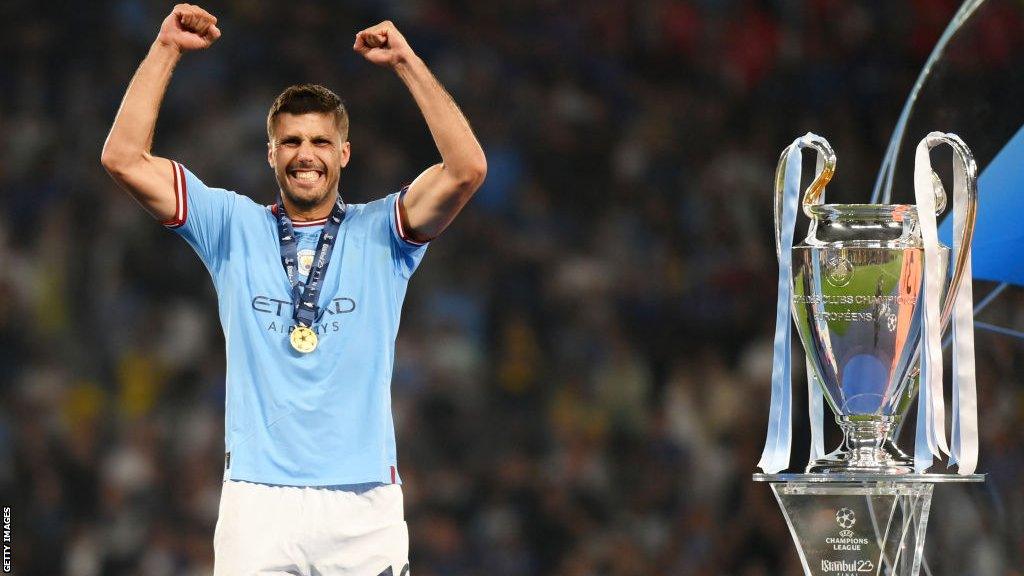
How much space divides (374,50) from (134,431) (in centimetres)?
288

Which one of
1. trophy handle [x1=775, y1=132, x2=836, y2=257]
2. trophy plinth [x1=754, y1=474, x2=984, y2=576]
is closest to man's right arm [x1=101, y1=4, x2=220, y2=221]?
trophy handle [x1=775, y1=132, x2=836, y2=257]

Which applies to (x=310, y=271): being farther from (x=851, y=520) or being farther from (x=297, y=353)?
(x=851, y=520)

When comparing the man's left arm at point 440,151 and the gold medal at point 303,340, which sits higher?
the man's left arm at point 440,151

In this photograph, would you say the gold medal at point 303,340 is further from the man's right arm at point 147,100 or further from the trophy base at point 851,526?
the trophy base at point 851,526

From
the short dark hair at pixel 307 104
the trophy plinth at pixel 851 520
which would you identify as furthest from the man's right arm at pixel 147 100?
the trophy plinth at pixel 851 520

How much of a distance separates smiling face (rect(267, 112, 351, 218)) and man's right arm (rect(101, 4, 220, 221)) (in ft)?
0.89

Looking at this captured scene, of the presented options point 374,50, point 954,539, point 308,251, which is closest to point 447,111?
point 374,50

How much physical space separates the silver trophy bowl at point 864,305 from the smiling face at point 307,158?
108 centimetres

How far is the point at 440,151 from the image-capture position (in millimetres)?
2756

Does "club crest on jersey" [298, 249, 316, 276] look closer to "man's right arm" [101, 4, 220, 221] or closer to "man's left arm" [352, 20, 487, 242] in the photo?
"man's left arm" [352, 20, 487, 242]

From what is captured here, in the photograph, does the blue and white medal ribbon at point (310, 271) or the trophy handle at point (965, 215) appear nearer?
the trophy handle at point (965, 215)

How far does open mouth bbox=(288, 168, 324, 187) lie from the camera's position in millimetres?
2820

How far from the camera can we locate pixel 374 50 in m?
2.68

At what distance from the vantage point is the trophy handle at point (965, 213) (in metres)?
2.44
